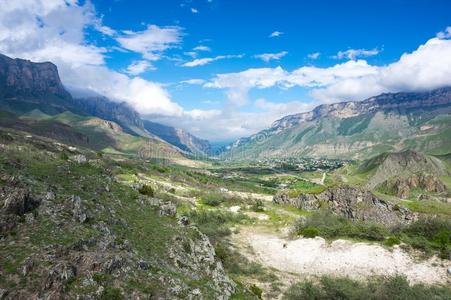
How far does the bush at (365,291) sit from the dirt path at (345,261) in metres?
5.47

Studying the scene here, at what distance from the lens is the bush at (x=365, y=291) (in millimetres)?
33094

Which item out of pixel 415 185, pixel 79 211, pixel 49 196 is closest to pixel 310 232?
pixel 79 211

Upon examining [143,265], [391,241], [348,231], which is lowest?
[348,231]

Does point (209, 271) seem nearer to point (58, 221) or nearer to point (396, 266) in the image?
point (58, 221)

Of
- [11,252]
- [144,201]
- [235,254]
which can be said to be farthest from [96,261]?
[235,254]

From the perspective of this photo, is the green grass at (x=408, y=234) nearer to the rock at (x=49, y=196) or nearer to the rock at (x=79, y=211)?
the rock at (x=79, y=211)

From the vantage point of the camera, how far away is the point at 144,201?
1635 inches

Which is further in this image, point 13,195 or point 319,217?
point 319,217

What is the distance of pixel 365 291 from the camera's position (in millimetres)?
34562

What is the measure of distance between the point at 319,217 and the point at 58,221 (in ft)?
165

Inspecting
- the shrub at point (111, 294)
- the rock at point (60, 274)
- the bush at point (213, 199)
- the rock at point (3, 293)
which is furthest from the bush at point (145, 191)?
the bush at point (213, 199)

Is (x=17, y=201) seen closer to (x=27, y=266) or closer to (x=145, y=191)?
(x=27, y=266)

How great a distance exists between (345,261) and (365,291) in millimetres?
13805

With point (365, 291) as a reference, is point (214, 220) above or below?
below
